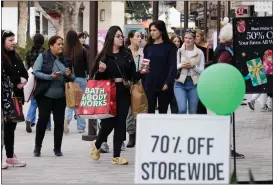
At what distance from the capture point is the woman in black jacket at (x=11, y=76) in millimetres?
10359

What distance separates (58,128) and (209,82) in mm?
5487

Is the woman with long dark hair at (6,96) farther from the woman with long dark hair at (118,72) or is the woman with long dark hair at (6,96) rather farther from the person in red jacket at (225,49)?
the person in red jacket at (225,49)

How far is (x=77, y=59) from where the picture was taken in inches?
576

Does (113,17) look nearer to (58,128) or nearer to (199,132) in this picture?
(58,128)

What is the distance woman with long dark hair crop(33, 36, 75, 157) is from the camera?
11.4 m

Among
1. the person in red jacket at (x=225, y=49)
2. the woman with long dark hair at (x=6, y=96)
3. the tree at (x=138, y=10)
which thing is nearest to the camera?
the woman with long dark hair at (x=6, y=96)

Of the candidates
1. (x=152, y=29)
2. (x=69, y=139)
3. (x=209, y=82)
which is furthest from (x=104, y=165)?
(x=209, y=82)

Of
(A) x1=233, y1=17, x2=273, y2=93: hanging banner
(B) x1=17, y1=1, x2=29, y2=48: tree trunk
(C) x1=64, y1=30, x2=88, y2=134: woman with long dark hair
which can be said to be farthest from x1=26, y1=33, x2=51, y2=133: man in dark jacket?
(B) x1=17, y1=1, x2=29, y2=48: tree trunk

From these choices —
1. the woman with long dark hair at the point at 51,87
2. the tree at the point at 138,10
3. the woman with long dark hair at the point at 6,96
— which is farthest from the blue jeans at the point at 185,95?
the tree at the point at 138,10

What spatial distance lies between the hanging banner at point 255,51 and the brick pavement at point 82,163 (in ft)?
3.49

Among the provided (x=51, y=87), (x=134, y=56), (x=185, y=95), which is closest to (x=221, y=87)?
(x=51, y=87)

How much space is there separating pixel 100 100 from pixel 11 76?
1.16 m

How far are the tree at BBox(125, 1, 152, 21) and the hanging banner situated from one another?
64297 millimetres

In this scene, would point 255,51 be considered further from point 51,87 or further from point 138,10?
point 138,10
